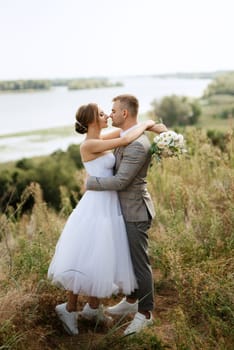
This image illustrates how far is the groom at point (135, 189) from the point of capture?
3684 millimetres

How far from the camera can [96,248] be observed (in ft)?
12.1

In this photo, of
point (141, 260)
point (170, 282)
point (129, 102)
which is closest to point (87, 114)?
point (129, 102)

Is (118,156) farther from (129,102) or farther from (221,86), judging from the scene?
(221,86)

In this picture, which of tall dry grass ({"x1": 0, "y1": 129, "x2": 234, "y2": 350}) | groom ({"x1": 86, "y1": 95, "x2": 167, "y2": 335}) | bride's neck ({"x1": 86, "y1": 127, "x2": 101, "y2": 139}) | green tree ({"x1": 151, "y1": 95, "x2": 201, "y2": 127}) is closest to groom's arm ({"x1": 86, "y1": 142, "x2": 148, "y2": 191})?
groom ({"x1": 86, "y1": 95, "x2": 167, "y2": 335})

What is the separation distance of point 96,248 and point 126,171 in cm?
54

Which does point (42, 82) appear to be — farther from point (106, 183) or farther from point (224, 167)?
point (106, 183)

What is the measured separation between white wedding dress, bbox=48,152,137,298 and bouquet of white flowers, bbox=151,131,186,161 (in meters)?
0.32

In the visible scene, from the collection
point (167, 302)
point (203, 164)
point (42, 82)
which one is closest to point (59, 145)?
point (42, 82)

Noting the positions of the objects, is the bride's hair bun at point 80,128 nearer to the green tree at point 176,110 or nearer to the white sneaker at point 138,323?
the white sneaker at point 138,323

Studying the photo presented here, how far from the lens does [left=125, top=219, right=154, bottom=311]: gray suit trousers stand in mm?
3805

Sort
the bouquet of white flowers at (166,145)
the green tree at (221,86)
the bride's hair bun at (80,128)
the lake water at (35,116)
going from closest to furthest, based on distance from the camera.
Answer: the bouquet of white flowers at (166,145) → the bride's hair bun at (80,128) → the green tree at (221,86) → the lake water at (35,116)

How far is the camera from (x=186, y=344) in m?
3.27

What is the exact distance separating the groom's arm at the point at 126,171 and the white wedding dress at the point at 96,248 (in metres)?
0.10

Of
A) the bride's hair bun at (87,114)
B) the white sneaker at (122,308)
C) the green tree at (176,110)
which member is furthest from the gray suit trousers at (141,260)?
the green tree at (176,110)
